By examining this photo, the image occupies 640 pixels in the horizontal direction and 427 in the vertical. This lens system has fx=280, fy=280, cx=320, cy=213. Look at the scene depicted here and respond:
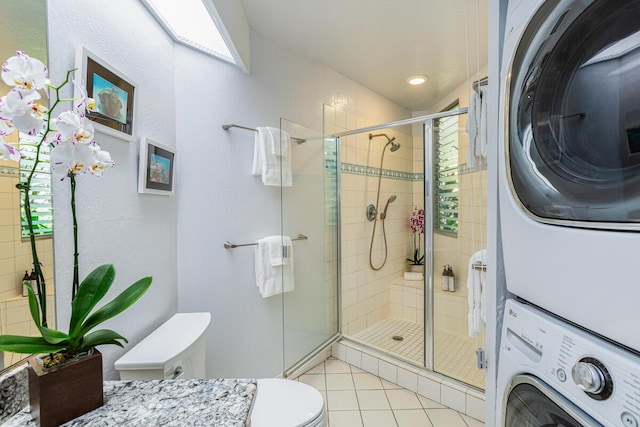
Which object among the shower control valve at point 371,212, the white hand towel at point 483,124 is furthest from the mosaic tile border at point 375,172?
the white hand towel at point 483,124

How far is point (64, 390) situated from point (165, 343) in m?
0.55

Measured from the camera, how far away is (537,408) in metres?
0.66

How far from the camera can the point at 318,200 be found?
2.30 meters

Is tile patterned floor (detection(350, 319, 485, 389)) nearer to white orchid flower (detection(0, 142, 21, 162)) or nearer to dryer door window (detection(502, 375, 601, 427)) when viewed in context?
dryer door window (detection(502, 375, 601, 427))

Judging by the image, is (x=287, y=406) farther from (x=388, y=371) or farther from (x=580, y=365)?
(x=388, y=371)

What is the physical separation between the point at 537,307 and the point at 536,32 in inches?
26.2

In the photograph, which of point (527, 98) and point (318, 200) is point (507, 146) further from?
point (318, 200)

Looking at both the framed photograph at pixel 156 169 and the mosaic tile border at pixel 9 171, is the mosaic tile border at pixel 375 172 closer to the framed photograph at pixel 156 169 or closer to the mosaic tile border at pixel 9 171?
the framed photograph at pixel 156 169

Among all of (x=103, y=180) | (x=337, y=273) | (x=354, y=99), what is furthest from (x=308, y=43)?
(x=337, y=273)

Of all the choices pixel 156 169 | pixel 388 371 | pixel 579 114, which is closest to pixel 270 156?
Answer: pixel 156 169

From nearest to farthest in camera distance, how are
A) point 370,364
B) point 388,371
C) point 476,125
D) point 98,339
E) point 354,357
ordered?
point 98,339
point 476,125
point 388,371
point 370,364
point 354,357

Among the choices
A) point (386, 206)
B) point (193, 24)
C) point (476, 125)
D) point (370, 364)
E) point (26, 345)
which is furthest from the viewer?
point (386, 206)

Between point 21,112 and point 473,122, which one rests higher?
point 473,122

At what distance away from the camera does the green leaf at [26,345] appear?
593 millimetres
